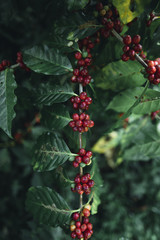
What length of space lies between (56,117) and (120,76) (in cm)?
49

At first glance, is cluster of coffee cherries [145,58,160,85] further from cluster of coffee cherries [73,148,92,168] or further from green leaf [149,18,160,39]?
cluster of coffee cherries [73,148,92,168]

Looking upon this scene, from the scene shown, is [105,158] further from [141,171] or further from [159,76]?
A: [159,76]

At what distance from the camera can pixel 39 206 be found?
106cm

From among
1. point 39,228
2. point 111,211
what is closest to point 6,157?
point 39,228

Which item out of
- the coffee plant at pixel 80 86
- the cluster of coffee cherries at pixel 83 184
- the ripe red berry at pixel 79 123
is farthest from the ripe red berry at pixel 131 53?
the cluster of coffee cherries at pixel 83 184

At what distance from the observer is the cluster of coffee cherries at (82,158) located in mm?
1040

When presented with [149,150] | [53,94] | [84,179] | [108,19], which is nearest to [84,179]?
[84,179]

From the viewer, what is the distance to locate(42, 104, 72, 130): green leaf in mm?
1100

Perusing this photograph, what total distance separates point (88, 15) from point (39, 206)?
102 cm

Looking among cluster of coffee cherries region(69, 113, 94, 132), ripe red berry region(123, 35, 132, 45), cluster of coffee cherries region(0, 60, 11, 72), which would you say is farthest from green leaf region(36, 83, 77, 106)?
ripe red berry region(123, 35, 132, 45)

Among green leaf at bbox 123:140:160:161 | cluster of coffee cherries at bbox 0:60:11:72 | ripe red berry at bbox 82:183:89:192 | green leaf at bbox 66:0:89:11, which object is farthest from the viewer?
green leaf at bbox 123:140:160:161

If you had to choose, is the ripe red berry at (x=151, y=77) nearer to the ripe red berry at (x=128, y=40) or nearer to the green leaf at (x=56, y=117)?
the ripe red berry at (x=128, y=40)

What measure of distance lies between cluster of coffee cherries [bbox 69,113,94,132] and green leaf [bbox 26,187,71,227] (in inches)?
14.2

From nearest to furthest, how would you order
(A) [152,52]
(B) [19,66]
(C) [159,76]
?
(C) [159,76] < (A) [152,52] < (B) [19,66]
